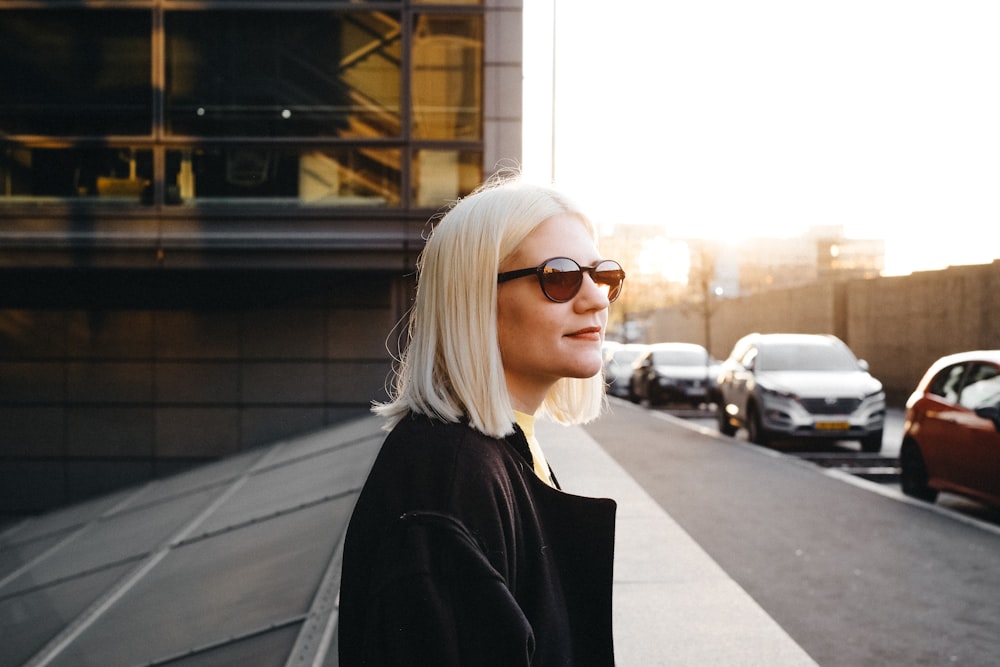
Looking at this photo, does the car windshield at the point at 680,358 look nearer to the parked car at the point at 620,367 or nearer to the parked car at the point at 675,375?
the parked car at the point at 675,375

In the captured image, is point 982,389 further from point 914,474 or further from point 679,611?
point 679,611

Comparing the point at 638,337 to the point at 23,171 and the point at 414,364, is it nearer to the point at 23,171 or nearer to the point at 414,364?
the point at 23,171

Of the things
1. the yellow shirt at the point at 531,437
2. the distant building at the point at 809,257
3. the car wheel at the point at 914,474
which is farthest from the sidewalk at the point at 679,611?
the distant building at the point at 809,257

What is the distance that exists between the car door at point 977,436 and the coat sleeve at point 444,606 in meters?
8.25

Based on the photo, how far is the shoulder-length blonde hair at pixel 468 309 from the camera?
1437 mm

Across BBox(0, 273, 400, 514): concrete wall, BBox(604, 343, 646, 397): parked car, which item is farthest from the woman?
BBox(604, 343, 646, 397): parked car

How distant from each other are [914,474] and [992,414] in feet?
5.91

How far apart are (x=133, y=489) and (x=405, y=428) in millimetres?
11476

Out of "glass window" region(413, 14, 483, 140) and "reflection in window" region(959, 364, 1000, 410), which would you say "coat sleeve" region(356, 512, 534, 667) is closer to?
"reflection in window" region(959, 364, 1000, 410)

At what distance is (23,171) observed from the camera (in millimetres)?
11188

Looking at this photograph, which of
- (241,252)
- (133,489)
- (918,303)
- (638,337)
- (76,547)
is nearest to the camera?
(76,547)

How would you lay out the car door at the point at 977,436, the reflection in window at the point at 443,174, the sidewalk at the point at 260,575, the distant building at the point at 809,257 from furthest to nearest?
the distant building at the point at 809,257 → the reflection in window at the point at 443,174 → the car door at the point at 977,436 → the sidewalk at the point at 260,575

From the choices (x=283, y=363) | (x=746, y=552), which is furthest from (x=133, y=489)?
(x=746, y=552)

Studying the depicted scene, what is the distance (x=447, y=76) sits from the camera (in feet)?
37.4
